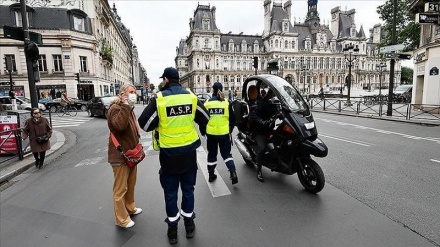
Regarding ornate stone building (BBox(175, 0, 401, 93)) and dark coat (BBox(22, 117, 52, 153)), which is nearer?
dark coat (BBox(22, 117, 52, 153))

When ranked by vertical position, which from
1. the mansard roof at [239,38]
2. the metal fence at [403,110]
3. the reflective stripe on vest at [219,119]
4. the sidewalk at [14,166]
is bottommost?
the sidewalk at [14,166]

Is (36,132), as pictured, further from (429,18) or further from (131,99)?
(429,18)

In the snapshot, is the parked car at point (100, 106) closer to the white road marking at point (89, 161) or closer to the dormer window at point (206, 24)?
the white road marking at point (89, 161)

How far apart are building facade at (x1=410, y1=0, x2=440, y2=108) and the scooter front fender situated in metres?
16.3

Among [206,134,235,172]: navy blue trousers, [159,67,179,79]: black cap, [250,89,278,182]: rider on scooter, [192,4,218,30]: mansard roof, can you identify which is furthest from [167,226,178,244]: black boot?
[192,4,218,30]: mansard roof

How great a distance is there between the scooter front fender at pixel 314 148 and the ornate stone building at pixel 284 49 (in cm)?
8006

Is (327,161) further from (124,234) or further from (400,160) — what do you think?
(124,234)

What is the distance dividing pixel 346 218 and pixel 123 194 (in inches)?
119

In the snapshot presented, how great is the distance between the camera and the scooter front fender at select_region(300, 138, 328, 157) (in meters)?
4.11

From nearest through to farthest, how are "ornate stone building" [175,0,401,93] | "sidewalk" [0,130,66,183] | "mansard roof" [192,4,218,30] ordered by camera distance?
1. "sidewalk" [0,130,66,183]
2. "mansard roof" [192,4,218,30]
3. "ornate stone building" [175,0,401,93]

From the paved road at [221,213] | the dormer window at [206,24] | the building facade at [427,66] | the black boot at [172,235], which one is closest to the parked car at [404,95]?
the building facade at [427,66]

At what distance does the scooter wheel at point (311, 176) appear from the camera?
4184 mm

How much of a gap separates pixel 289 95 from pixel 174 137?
2547mm

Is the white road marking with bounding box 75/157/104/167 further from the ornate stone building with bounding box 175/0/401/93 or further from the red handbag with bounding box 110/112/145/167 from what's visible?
the ornate stone building with bounding box 175/0/401/93
